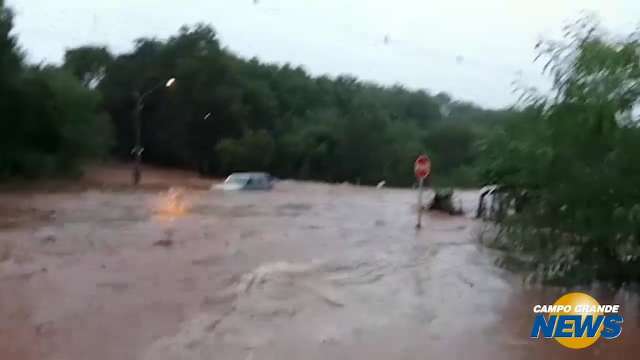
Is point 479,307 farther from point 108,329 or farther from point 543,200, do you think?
point 108,329

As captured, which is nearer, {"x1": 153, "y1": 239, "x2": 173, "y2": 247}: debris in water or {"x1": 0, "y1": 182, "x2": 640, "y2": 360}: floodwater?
{"x1": 0, "y1": 182, "x2": 640, "y2": 360}: floodwater

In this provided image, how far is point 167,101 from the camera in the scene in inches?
2552

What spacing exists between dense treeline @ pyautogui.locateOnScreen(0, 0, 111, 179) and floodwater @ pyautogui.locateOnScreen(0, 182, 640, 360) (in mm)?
21930

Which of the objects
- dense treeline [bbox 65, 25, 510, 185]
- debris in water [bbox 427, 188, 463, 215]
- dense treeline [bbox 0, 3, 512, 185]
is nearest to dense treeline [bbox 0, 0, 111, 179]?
dense treeline [bbox 0, 3, 512, 185]

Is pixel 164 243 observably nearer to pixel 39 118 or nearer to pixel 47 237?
pixel 47 237

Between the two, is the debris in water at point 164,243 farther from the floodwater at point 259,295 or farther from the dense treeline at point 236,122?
the dense treeline at point 236,122

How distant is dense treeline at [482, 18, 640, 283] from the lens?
980 centimetres

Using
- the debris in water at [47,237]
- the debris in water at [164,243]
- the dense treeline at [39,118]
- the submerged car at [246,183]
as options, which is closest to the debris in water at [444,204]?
the submerged car at [246,183]

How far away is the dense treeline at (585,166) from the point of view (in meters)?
9.80

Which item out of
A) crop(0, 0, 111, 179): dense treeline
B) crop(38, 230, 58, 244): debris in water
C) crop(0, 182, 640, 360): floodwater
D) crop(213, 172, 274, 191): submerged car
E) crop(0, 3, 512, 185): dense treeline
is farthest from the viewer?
crop(0, 3, 512, 185): dense treeline

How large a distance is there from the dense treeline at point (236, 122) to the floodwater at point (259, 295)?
40.7 metres

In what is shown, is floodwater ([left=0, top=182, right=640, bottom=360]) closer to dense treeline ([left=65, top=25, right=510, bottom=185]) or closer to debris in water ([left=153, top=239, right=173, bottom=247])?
debris in water ([left=153, top=239, right=173, bottom=247])

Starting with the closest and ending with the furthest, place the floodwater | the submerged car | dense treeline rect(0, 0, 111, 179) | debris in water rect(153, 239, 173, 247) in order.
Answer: the floodwater, debris in water rect(153, 239, 173, 247), the submerged car, dense treeline rect(0, 0, 111, 179)

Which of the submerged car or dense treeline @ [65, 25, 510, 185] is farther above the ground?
dense treeline @ [65, 25, 510, 185]
